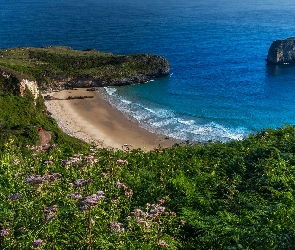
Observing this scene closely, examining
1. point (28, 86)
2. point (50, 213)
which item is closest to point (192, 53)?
point (28, 86)

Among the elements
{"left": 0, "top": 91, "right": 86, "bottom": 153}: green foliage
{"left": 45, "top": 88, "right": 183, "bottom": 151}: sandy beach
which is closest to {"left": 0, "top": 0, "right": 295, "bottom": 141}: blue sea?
{"left": 45, "top": 88, "right": 183, "bottom": 151}: sandy beach

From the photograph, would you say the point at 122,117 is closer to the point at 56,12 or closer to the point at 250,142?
the point at 250,142

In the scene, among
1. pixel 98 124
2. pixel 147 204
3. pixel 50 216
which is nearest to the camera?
pixel 50 216

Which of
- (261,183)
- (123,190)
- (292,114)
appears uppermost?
(123,190)

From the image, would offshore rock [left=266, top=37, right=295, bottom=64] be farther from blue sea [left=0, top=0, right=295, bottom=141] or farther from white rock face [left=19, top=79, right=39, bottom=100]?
white rock face [left=19, top=79, right=39, bottom=100]

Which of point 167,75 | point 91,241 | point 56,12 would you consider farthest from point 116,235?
point 56,12

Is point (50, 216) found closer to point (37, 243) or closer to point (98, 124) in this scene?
point (37, 243)

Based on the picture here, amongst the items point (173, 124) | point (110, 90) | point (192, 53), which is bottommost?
point (173, 124)

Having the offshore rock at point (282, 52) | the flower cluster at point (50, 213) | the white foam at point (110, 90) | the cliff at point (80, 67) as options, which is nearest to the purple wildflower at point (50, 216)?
Result: the flower cluster at point (50, 213)
